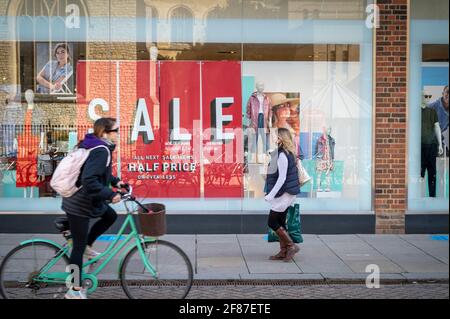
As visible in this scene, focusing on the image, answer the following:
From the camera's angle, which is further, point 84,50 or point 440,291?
point 84,50

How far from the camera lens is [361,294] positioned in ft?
22.1

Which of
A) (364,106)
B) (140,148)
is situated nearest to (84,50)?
(140,148)

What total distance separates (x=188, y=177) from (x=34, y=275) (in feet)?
16.0

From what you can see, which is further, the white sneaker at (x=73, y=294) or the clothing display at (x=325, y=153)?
the clothing display at (x=325, y=153)

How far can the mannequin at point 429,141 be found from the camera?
1057cm

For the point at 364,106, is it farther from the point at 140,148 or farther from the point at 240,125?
the point at 140,148

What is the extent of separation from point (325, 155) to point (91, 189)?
19.1 ft

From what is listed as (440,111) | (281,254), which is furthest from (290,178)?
(440,111)

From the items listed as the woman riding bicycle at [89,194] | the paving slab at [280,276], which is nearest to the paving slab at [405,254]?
the paving slab at [280,276]

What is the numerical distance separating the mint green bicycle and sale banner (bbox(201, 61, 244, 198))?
4.63 metres

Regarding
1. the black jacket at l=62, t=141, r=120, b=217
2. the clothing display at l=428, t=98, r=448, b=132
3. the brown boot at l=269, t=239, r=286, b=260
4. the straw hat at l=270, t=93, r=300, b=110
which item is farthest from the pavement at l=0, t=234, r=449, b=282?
the straw hat at l=270, t=93, r=300, b=110

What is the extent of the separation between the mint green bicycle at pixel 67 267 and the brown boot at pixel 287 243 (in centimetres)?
227

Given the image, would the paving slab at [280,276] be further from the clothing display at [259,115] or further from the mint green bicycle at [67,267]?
the clothing display at [259,115]

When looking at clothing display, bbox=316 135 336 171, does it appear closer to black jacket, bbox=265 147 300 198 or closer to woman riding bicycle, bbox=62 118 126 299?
black jacket, bbox=265 147 300 198
